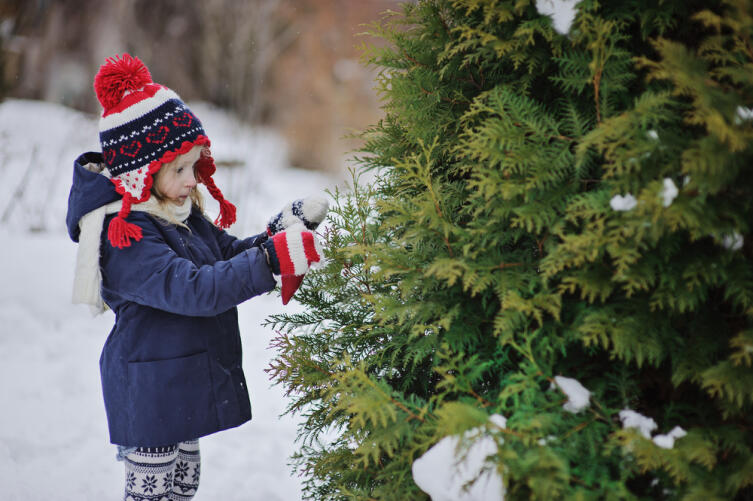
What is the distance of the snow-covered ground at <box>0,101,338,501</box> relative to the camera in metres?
3.08

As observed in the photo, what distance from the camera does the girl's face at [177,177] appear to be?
197 centimetres

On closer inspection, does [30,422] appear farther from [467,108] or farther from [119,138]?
[467,108]

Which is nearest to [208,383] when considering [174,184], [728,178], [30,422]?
[174,184]

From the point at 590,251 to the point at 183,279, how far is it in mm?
1278

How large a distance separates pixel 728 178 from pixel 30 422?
161 inches

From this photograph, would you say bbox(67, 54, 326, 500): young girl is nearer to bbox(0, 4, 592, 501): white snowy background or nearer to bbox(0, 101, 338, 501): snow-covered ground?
bbox(0, 4, 592, 501): white snowy background

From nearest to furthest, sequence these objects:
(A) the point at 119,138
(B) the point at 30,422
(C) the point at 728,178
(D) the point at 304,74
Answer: (C) the point at 728,178 → (A) the point at 119,138 → (B) the point at 30,422 → (D) the point at 304,74

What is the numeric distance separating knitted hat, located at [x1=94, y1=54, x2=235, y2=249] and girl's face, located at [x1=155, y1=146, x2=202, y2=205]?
0.15 ft

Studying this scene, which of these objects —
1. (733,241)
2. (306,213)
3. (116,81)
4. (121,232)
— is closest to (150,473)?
(121,232)

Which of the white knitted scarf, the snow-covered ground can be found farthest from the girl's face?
the snow-covered ground

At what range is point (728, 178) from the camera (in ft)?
3.58

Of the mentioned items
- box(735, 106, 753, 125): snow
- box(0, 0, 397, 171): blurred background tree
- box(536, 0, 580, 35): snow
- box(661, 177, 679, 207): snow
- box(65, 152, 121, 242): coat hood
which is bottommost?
box(661, 177, 679, 207): snow

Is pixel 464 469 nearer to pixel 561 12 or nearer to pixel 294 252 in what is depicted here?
pixel 294 252

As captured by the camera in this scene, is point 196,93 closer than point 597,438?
No
